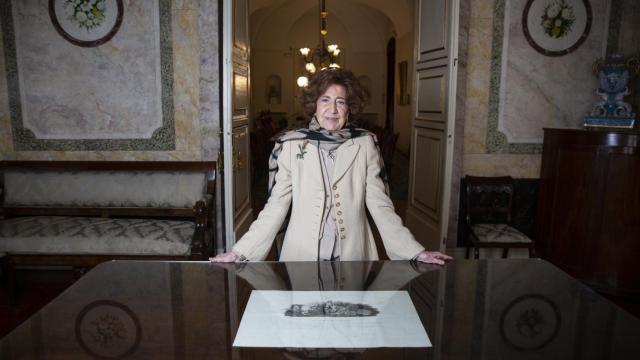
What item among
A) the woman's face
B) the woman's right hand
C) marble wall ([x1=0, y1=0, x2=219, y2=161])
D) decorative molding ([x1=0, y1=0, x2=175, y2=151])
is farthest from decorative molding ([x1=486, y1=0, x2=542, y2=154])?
the woman's right hand

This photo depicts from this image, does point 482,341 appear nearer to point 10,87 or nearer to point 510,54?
point 510,54

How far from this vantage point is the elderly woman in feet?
6.74

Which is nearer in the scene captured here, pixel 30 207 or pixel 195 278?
pixel 195 278

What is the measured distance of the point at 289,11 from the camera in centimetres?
1316

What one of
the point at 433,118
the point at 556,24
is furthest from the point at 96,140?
the point at 556,24

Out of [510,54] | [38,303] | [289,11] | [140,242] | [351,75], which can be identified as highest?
[289,11]

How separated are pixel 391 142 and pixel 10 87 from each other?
184 inches

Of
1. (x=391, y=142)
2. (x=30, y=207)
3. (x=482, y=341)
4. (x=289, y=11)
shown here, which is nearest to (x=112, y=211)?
(x=30, y=207)

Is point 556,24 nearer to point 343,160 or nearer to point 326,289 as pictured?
point 343,160

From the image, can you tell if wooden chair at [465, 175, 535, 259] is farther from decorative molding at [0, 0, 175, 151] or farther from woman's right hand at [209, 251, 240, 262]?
decorative molding at [0, 0, 175, 151]

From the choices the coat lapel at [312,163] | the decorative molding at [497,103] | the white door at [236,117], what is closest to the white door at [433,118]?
the decorative molding at [497,103]

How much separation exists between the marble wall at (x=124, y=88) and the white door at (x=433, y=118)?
185 cm

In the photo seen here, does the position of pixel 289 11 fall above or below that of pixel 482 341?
above

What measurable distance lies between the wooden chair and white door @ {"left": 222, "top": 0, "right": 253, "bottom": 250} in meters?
1.89
